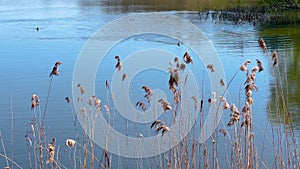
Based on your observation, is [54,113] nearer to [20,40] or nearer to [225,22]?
[20,40]

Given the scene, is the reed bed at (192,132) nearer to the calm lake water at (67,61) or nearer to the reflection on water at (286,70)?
the calm lake water at (67,61)

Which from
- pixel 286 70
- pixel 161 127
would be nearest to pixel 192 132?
pixel 161 127

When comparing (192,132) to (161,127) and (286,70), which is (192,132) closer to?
(161,127)

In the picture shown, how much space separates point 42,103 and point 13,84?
58.1 inches

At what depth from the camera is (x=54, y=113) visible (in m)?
6.50

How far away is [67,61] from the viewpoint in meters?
9.97

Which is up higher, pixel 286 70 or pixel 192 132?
pixel 192 132

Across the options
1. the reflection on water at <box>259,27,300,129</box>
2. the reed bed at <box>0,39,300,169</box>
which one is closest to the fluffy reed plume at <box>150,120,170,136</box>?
the reed bed at <box>0,39,300,169</box>

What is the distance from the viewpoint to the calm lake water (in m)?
6.06

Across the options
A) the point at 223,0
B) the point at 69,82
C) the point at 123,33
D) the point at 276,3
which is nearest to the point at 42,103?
the point at 69,82

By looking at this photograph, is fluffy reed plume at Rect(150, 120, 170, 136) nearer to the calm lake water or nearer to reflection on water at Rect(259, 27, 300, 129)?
the calm lake water

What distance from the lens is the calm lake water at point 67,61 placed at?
6062 mm

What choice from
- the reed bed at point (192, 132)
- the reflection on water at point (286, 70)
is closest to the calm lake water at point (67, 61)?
the reflection on water at point (286, 70)

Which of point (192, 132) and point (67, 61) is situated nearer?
point (192, 132)
